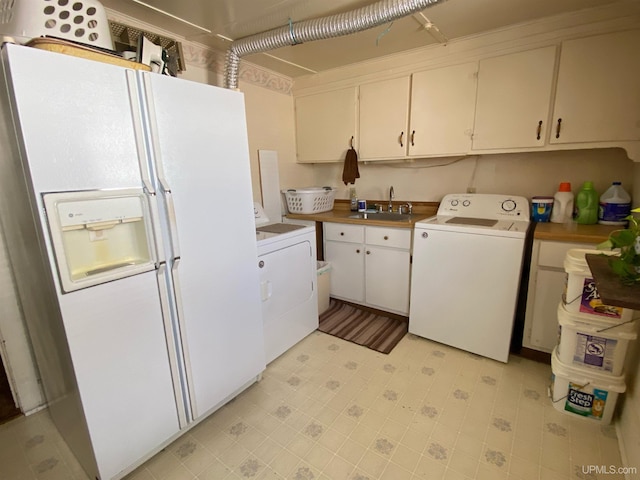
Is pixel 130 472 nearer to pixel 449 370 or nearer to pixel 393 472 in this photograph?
pixel 393 472

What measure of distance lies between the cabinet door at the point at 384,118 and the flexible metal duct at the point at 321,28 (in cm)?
85

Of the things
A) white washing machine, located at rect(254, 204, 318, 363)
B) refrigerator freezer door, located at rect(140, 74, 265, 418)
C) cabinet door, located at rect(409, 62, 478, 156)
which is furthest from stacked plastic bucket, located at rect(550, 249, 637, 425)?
refrigerator freezer door, located at rect(140, 74, 265, 418)

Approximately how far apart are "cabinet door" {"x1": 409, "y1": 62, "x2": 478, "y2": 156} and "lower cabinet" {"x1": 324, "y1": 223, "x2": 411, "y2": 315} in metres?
Answer: 0.73

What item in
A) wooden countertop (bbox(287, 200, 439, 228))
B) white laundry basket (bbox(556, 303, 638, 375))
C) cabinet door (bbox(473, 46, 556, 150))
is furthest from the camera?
wooden countertop (bbox(287, 200, 439, 228))

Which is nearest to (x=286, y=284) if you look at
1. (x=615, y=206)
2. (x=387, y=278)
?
(x=387, y=278)

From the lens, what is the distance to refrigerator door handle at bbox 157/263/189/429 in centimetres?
138

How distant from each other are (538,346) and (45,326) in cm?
278

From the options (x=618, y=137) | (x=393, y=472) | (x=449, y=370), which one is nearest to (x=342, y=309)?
(x=449, y=370)

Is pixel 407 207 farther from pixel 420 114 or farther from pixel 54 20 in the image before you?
pixel 54 20

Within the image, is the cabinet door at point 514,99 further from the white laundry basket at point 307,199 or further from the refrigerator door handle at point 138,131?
the refrigerator door handle at point 138,131

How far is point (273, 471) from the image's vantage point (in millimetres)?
1436

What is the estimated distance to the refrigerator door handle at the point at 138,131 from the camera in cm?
123

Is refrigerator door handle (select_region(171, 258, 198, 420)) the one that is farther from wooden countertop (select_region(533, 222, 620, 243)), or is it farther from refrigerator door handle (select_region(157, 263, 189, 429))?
wooden countertop (select_region(533, 222, 620, 243))

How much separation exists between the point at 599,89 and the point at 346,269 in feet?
6.93
